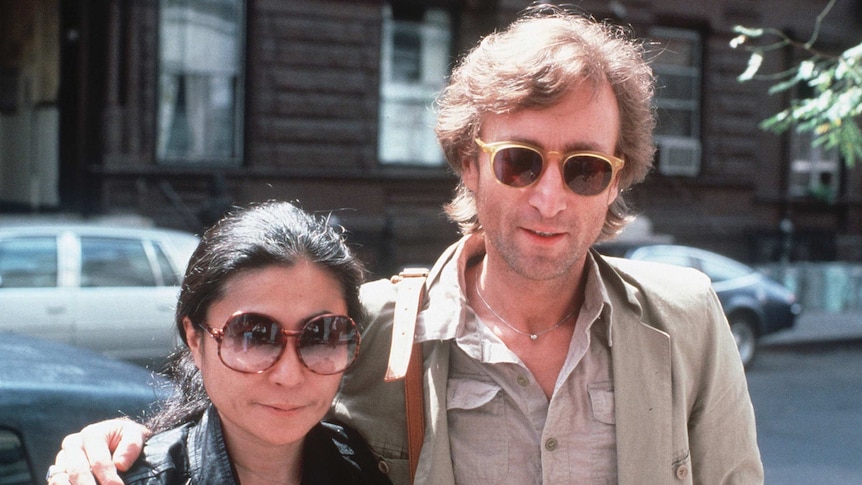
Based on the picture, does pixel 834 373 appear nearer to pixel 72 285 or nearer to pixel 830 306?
pixel 830 306

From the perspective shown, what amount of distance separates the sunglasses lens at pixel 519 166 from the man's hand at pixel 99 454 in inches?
39.0

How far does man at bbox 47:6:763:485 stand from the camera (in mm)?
2270

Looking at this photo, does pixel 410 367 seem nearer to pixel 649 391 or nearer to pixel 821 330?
pixel 649 391

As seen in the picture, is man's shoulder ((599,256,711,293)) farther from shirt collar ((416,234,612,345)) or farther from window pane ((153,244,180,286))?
window pane ((153,244,180,286))

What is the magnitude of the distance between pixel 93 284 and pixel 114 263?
26cm

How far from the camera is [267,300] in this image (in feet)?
6.77

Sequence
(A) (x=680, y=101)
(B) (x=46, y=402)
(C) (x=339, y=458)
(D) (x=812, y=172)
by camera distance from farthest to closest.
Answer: (D) (x=812, y=172)
(A) (x=680, y=101)
(B) (x=46, y=402)
(C) (x=339, y=458)

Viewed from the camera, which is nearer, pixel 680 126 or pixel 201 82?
pixel 201 82

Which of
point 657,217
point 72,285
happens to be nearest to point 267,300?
point 72,285

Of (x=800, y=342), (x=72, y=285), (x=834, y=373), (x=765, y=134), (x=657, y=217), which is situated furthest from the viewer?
(x=765, y=134)

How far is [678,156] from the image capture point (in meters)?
16.9

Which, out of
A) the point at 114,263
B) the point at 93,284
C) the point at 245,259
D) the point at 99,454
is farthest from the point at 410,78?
the point at 99,454

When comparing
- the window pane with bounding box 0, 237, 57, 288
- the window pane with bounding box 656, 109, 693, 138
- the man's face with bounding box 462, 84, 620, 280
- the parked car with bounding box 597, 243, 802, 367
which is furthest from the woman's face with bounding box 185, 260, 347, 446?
the window pane with bounding box 656, 109, 693, 138

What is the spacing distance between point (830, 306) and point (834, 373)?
568 centimetres
